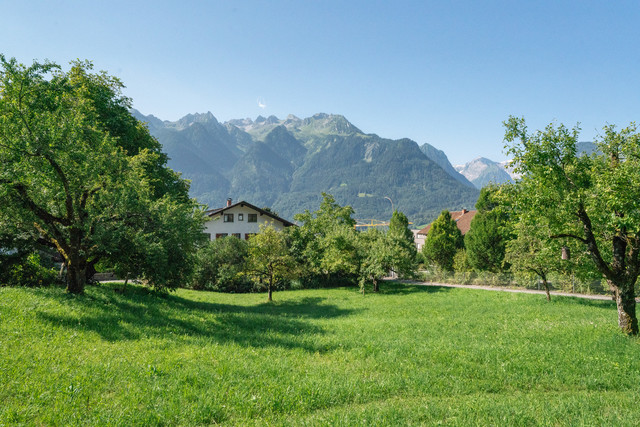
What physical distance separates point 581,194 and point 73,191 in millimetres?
19010

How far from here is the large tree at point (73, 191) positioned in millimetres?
10586

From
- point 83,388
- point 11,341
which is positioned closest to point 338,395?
point 83,388

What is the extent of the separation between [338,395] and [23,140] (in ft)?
39.4

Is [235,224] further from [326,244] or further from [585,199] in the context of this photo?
[585,199]

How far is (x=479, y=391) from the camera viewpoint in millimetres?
7172

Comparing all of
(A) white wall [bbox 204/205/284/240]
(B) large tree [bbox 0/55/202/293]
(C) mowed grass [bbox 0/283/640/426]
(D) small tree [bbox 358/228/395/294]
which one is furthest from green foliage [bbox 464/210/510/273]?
(B) large tree [bbox 0/55/202/293]

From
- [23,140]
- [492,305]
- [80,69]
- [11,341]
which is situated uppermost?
[80,69]

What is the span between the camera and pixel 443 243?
149ft

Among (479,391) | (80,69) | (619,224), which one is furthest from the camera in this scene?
(80,69)

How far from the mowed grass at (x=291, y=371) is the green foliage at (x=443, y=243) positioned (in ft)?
105

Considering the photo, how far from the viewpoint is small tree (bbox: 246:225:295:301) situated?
92.5 feet

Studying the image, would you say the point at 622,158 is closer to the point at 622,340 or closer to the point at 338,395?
the point at 622,340

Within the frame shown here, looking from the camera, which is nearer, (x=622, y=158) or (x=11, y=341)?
(x=11, y=341)

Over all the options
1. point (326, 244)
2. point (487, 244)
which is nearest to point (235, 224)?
point (326, 244)
